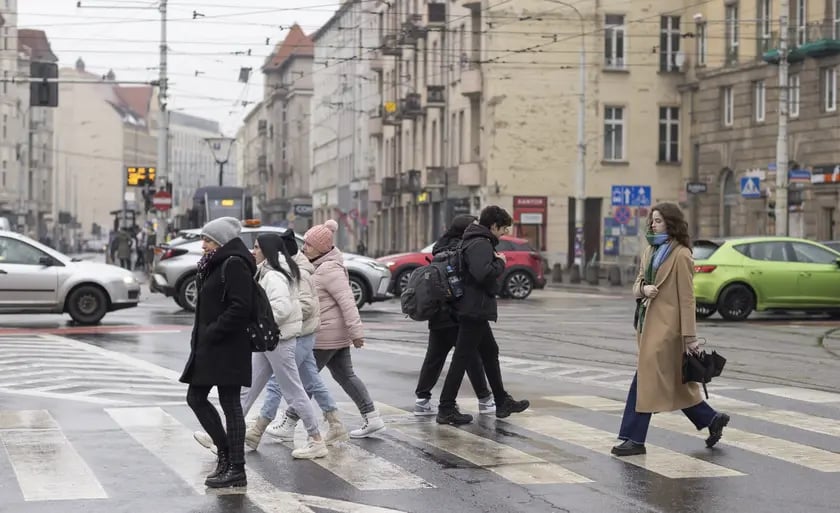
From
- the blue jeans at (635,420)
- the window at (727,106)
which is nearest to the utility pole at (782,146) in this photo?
the window at (727,106)

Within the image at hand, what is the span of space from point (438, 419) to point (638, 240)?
148 ft

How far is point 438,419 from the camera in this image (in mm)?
12914

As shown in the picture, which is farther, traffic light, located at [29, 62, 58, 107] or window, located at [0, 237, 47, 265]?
traffic light, located at [29, 62, 58, 107]

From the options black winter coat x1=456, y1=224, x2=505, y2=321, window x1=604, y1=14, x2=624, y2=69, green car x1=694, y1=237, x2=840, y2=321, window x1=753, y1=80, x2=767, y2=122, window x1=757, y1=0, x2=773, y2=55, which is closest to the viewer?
black winter coat x1=456, y1=224, x2=505, y2=321

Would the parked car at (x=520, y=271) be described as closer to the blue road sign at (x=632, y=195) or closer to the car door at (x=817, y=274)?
the car door at (x=817, y=274)

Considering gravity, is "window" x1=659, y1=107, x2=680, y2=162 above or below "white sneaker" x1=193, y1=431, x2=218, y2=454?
above

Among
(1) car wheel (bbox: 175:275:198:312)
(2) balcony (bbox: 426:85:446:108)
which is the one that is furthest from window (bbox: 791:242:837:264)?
(2) balcony (bbox: 426:85:446:108)

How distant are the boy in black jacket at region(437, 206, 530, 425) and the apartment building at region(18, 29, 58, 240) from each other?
93653 millimetres

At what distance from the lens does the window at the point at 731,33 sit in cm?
5412

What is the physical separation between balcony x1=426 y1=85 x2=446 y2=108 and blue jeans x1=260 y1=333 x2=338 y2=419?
184 feet

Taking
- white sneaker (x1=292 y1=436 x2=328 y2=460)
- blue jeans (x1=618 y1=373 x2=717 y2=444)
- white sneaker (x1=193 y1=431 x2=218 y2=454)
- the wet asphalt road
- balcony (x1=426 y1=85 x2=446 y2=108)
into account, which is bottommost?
the wet asphalt road

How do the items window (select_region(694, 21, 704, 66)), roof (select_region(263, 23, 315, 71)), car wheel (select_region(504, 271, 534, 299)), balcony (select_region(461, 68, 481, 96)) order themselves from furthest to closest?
roof (select_region(263, 23, 315, 71)) < balcony (select_region(461, 68, 481, 96)) < window (select_region(694, 21, 704, 66)) < car wheel (select_region(504, 271, 534, 299))

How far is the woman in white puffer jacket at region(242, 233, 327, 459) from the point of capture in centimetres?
1087

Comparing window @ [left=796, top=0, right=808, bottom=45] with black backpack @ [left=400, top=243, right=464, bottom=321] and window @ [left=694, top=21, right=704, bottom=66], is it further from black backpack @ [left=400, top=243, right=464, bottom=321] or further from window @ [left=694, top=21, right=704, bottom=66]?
black backpack @ [left=400, top=243, right=464, bottom=321]
